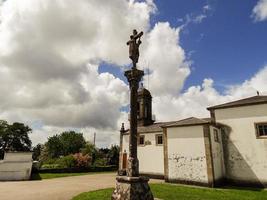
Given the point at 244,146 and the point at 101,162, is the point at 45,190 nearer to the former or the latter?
the point at 244,146

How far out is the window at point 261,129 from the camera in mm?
18047

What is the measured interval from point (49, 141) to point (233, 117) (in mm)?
63471

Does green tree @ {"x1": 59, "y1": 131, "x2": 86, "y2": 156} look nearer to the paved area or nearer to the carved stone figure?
the paved area

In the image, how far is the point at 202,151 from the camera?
60.4ft

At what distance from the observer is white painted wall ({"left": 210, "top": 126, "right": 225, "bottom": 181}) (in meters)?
18.3

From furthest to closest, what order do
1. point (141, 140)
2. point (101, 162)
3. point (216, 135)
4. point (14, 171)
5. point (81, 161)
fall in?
point (101, 162), point (81, 161), point (141, 140), point (14, 171), point (216, 135)

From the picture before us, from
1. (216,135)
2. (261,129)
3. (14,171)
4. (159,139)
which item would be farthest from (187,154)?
(14,171)

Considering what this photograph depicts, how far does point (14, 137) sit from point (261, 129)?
54903mm

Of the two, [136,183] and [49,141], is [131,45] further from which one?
[49,141]

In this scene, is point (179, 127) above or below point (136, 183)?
above

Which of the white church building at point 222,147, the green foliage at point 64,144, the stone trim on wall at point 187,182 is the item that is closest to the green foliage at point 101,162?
the white church building at point 222,147

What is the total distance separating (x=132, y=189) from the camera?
25.4 ft

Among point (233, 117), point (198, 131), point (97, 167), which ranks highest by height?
point (233, 117)

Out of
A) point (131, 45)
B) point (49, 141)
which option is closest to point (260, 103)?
point (131, 45)
